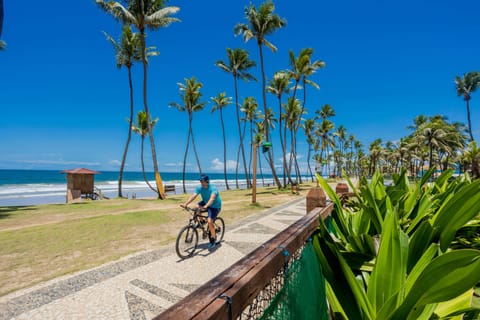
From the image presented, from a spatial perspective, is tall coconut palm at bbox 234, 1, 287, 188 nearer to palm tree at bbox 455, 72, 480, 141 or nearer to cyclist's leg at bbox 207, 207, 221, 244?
cyclist's leg at bbox 207, 207, 221, 244

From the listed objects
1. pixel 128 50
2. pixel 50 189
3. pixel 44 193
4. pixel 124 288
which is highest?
pixel 128 50

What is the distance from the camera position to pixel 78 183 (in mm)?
19984

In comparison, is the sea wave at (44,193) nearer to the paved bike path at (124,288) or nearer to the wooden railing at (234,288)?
the paved bike path at (124,288)

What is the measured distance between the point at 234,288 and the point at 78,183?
23262 millimetres

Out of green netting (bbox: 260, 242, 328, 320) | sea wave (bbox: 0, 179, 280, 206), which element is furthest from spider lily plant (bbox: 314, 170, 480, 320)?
sea wave (bbox: 0, 179, 280, 206)

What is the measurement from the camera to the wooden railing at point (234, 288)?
0.66 m

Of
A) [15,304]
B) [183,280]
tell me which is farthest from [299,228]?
[15,304]

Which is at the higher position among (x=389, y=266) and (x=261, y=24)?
(x=261, y=24)

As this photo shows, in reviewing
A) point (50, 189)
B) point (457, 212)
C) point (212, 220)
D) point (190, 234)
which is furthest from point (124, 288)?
point (50, 189)

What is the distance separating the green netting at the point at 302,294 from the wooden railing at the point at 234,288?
5.0 inches

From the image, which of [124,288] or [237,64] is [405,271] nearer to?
[124,288]

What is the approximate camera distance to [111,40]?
19.6m

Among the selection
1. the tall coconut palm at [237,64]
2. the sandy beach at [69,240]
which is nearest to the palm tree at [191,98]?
the tall coconut palm at [237,64]

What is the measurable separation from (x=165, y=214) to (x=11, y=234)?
492cm
